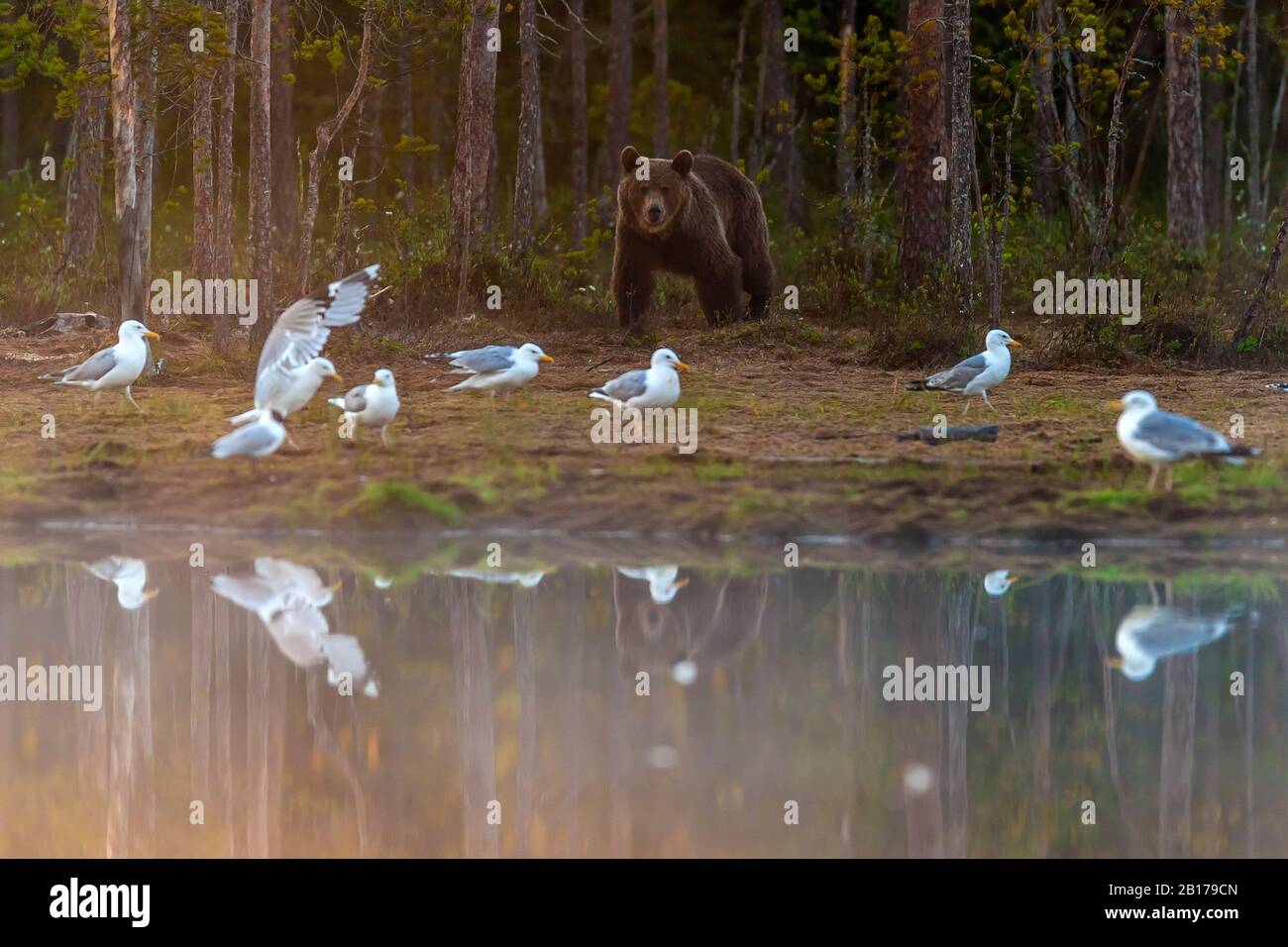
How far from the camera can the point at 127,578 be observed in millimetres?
9125

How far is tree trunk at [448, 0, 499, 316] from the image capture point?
1838 cm

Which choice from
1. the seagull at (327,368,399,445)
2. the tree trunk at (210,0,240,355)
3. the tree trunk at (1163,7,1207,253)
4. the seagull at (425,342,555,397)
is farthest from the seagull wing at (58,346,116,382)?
the tree trunk at (1163,7,1207,253)

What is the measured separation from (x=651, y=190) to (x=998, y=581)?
8842mm

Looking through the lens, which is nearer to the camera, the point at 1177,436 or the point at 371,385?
the point at 1177,436

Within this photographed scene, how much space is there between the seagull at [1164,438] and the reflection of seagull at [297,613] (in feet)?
15.2

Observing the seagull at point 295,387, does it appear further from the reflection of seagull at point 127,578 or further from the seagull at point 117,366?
the seagull at point 117,366

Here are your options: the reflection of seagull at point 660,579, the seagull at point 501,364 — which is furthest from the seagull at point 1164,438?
the seagull at point 501,364

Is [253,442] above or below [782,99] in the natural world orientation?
below

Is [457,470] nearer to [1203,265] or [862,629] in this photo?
[862,629]

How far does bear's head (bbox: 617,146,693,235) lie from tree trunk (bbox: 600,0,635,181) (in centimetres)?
1040

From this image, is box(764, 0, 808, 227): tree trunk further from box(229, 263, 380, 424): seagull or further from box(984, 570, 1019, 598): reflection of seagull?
box(984, 570, 1019, 598): reflection of seagull

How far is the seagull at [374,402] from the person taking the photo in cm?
1108

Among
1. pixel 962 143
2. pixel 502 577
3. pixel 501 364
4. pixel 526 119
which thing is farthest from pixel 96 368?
pixel 526 119

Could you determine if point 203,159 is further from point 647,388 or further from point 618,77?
point 618,77
